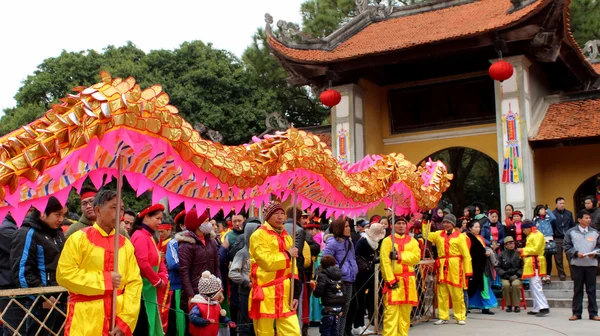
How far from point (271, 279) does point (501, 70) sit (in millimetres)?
9766

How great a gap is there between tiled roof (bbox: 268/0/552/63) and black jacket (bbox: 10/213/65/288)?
35.7 ft

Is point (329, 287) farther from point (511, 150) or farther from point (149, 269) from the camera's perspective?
point (511, 150)

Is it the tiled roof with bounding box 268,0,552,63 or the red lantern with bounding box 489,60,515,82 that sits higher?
the tiled roof with bounding box 268,0,552,63

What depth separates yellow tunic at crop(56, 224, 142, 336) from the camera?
12.2ft

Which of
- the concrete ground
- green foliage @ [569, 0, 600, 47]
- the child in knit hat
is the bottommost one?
the concrete ground

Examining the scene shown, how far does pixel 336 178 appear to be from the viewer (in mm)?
6223

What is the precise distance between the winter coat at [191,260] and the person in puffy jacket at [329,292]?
52.2 inches

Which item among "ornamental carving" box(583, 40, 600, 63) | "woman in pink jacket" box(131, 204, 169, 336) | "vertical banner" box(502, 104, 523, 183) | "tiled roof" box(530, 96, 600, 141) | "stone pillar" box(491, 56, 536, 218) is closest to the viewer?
"woman in pink jacket" box(131, 204, 169, 336)

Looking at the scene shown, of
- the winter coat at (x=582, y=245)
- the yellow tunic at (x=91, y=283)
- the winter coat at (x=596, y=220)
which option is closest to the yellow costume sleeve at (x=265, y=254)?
the yellow tunic at (x=91, y=283)

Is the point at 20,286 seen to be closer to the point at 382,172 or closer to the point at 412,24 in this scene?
the point at 382,172

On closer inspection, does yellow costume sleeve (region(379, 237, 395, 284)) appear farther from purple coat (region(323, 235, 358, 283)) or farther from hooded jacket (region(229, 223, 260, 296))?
hooded jacket (region(229, 223, 260, 296))

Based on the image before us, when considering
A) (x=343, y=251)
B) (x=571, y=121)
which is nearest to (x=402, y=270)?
(x=343, y=251)

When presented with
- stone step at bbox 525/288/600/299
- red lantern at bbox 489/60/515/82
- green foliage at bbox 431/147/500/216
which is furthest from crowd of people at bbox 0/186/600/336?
green foliage at bbox 431/147/500/216

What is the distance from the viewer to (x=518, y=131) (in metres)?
14.1
